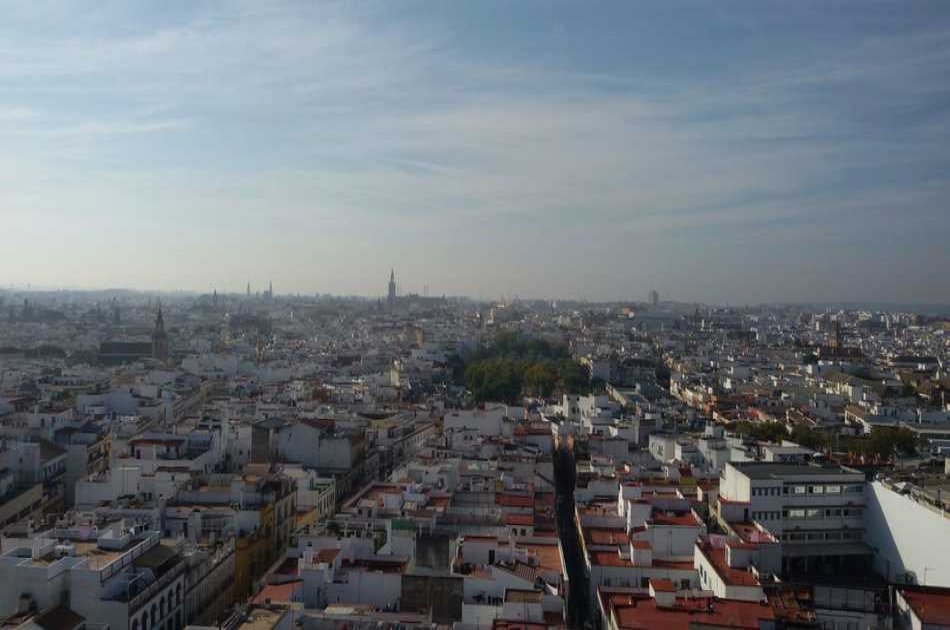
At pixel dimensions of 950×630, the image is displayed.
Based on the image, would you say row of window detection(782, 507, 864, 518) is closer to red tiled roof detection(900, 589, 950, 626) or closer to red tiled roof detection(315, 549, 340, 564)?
red tiled roof detection(900, 589, 950, 626)

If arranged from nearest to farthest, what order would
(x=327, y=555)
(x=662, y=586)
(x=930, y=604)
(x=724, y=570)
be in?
(x=930, y=604), (x=662, y=586), (x=327, y=555), (x=724, y=570)

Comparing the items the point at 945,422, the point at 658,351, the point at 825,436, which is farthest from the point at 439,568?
the point at 658,351

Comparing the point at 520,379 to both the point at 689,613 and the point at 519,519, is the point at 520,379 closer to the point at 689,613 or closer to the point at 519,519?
the point at 519,519

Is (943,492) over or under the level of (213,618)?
over

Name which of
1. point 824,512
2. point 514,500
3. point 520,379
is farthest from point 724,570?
point 520,379

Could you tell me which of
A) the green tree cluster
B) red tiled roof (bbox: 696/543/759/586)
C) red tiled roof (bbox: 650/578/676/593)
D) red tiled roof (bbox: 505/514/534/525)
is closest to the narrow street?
red tiled roof (bbox: 505/514/534/525)

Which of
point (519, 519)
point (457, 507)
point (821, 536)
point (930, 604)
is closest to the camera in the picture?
point (930, 604)

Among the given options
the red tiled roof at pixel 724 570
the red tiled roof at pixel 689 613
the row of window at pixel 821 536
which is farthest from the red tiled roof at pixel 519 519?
the row of window at pixel 821 536

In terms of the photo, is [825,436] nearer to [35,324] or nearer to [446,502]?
[446,502]
